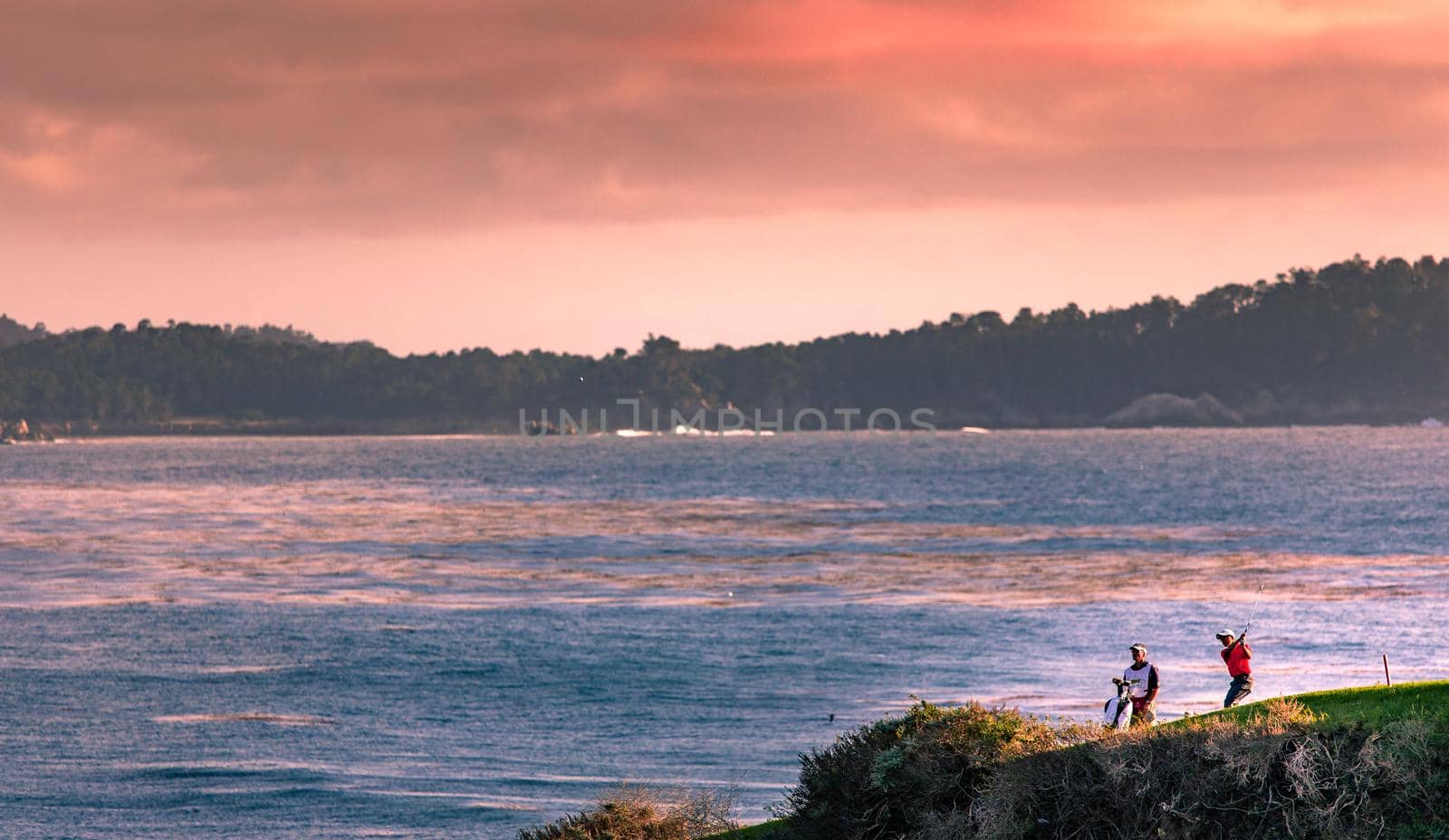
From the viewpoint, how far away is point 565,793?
33656 millimetres

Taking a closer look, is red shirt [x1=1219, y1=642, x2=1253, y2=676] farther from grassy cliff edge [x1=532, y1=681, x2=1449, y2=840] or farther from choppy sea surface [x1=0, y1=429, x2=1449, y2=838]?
choppy sea surface [x1=0, y1=429, x2=1449, y2=838]

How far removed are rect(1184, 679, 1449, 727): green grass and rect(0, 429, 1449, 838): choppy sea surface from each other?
666 centimetres

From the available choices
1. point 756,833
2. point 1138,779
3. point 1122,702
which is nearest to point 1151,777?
point 1138,779

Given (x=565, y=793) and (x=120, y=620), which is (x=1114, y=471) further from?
(x=565, y=793)

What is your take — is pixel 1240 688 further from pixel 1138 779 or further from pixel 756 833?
pixel 756 833

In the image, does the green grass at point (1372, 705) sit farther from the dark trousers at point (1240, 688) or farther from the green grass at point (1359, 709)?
the dark trousers at point (1240, 688)

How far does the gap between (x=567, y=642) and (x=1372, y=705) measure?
3558cm

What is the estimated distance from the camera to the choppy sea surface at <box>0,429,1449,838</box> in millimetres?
35531

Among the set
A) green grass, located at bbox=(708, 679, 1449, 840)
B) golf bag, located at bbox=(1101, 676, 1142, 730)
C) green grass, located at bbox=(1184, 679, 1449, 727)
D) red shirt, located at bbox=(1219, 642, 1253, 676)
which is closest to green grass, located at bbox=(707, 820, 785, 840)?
green grass, located at bbox=(708, 679, 1449, 840)

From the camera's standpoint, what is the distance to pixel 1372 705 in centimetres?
2166

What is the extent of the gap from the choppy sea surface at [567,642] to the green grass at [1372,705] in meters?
6.66

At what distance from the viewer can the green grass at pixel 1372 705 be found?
20.4 metres

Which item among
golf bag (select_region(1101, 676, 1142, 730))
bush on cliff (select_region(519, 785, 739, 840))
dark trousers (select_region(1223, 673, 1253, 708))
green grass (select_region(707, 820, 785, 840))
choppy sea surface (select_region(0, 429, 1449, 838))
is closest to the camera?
bush on cliff (select_region(519, 785, 739, 840))

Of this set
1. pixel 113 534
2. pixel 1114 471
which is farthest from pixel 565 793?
pixel 1114 471
